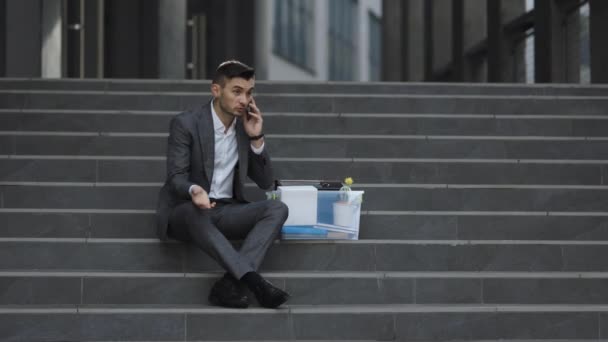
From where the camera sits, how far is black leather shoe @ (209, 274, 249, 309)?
242 inches

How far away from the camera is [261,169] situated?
6867mm

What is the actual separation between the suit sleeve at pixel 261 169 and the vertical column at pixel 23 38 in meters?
7.07

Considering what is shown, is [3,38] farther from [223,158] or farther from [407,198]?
[223,158]

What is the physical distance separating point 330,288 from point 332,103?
3.01m

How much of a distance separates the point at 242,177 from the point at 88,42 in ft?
31.8

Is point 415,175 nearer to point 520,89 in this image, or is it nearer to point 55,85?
point 520,89

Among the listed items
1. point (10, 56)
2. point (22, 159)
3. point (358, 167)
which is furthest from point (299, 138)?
point (10, 56)

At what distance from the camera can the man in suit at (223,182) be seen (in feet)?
20.4

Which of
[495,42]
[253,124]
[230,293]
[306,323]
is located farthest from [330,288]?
[495,42]

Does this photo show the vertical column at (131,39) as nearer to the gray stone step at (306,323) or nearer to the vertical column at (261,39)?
the vertical column at (261,39)

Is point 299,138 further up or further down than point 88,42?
further down

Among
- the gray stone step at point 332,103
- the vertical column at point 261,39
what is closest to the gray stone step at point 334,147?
the gray stone step at point 332,103

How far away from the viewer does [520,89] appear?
9664mm

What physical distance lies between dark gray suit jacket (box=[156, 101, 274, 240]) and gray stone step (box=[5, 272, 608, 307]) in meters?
0.39
